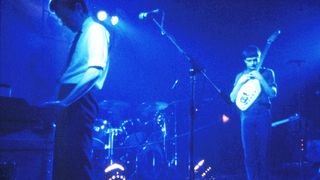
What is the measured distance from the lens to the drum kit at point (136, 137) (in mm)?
8070

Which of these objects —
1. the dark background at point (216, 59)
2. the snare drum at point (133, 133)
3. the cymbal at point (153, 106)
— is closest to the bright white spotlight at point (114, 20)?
the dark background at point (216, 59)

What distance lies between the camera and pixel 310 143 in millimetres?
9703

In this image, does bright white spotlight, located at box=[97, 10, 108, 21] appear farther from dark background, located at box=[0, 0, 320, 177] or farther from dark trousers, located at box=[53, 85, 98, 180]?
dark trousers, located at box=[53, 85, 98, 180]

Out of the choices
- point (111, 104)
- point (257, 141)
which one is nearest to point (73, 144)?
point (257, 141)

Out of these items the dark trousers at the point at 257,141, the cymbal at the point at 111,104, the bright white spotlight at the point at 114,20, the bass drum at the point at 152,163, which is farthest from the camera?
the bass drum at the point at 152,163

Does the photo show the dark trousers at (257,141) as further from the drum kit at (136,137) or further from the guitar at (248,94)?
the drum kit at (136,137)

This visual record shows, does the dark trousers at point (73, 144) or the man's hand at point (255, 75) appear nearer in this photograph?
the dark trousers at point (73, 144)

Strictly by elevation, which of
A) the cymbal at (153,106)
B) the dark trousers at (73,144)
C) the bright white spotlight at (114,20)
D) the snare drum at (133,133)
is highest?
the bright white spotlight at (114,20)

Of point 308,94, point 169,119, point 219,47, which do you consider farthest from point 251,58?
point 308,94

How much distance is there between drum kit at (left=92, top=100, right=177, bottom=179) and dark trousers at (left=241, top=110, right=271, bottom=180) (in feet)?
9.45

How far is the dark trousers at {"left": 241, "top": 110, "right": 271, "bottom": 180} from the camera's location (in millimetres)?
6062

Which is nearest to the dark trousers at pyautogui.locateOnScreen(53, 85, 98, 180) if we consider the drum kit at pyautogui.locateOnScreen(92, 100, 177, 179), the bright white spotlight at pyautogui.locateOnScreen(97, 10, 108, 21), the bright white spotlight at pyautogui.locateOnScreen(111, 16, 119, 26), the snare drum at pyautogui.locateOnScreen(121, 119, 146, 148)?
the drum kit at pyautogui.locateOnScreen(92, 100, 177, 179)

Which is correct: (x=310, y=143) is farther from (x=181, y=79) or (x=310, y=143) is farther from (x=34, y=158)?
(x=34, y=158)

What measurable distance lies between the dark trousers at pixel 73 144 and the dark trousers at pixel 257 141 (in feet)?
13.0
